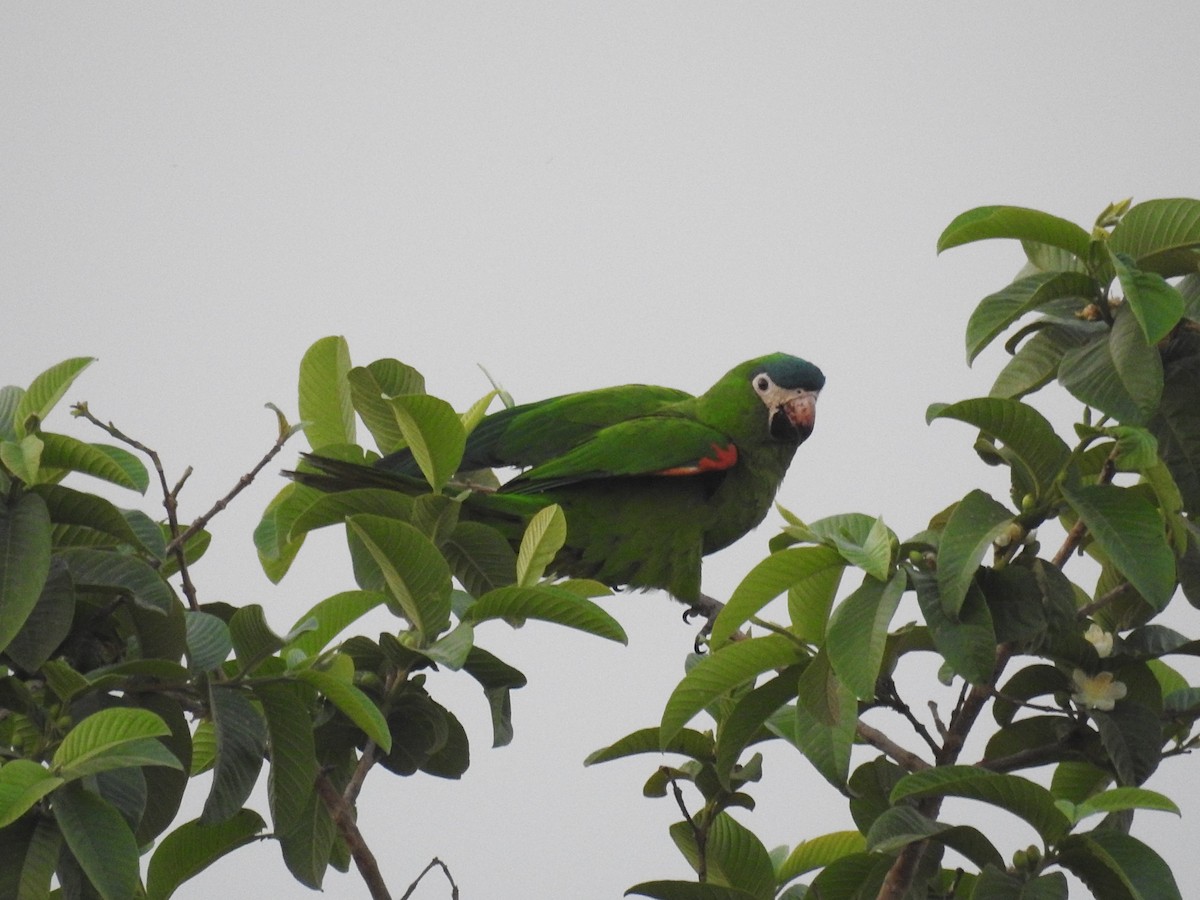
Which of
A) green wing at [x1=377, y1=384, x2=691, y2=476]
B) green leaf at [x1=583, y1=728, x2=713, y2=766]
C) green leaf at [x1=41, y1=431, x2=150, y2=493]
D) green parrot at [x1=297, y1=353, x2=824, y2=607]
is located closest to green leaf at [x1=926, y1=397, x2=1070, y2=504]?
green leaf at [x1=583, y1=728, x2=713, y2=766]

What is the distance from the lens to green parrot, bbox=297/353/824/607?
253 centimetres

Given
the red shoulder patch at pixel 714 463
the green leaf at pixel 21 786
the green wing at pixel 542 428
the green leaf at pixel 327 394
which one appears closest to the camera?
the green leaf at pixel 21 786

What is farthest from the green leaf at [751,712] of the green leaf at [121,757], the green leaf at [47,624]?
the green leaf at [47,624]

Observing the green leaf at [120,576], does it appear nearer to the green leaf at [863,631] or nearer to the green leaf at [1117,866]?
the green leaf at [863,631]

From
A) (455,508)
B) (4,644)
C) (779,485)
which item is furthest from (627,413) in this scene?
(4,644)

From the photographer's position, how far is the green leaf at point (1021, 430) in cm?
131

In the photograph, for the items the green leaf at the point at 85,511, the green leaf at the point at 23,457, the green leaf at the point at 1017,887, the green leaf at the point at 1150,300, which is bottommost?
the green leaf at the point at 1017,887

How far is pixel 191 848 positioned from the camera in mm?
1500

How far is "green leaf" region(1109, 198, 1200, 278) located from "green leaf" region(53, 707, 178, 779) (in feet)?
3.75

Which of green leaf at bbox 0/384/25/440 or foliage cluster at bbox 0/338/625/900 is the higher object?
green leaf at bbox 0/384/25/440

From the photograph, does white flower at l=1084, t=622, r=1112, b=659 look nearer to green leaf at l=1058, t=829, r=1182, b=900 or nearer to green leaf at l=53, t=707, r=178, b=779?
green leaf at l=1058, t=829, r=1182, b=900

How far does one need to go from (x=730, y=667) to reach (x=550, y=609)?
22cm

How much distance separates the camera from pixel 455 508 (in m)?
1.56

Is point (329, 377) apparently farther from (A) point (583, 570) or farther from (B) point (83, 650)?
(A) point (583, 570)
